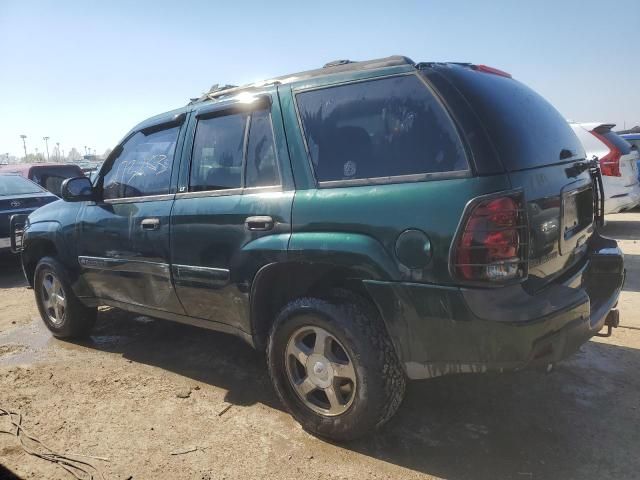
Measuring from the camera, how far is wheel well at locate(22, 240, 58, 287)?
4.68 m

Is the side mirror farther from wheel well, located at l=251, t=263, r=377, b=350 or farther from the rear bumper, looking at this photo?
the rear bumper

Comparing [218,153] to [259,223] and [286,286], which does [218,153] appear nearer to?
[259,223]

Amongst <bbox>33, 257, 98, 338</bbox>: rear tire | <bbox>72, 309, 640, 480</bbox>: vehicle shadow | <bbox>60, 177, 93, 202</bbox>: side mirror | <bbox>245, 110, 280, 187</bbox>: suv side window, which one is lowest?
<bbox>72, 309, 640, 480</bbox>: vehicle shadow

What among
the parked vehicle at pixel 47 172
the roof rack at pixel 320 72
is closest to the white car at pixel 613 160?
the roof rack at pixel 320 72

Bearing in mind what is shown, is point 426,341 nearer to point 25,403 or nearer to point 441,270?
point 441,270

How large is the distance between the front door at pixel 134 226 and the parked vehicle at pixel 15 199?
4342 mm

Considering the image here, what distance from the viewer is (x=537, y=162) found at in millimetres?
2449

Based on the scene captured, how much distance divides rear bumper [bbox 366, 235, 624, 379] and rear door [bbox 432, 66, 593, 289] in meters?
0.17

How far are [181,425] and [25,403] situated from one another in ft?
4.19

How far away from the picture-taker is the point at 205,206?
322 centimetres

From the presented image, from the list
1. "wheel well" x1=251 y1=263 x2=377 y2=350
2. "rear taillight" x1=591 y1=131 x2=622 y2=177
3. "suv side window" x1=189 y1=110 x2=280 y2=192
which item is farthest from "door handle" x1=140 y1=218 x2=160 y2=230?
"rear taillight" x1=591 y1=131 x2=622 y2=177

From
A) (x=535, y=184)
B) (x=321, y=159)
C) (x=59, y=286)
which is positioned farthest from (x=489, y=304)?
(x=59, y=286)

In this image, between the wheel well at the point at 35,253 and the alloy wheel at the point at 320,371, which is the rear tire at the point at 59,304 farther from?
the alloy wheel at the point at 320,371

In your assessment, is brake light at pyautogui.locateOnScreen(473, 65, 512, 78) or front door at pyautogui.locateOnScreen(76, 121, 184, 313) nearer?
brake light at pyautogui.locateOnScreen(473, 65, 512, 78)
